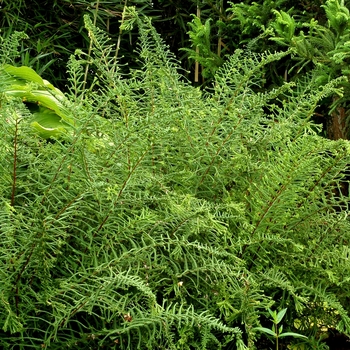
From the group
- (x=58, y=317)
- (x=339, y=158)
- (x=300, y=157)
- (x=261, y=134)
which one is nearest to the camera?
(x=58, y=317)

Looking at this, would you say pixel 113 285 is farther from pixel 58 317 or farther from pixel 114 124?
pixel 114 124

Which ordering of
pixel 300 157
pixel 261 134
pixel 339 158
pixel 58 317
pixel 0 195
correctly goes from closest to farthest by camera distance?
1. pixel 58 317
2. pixel 0 195
3. pixel 300 157
4. pixel 339 158
5. pixel 261 134

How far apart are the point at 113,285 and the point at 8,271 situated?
0.21 metres

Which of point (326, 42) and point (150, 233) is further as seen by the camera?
point (326, 42)

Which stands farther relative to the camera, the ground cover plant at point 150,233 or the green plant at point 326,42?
the green plant at point 326,42

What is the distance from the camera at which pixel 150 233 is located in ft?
4.90

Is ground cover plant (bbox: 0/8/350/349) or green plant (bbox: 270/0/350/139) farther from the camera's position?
green plant (bbox: 270/0/350/139)

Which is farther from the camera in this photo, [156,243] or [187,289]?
[187,289]

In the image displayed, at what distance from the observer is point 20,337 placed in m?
1.35

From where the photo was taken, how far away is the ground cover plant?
135cm

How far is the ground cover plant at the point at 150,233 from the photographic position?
53.2 inches

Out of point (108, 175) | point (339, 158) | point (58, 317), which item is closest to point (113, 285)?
point (58, 317)

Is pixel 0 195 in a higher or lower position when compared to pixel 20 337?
higher

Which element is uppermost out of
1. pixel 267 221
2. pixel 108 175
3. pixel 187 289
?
pixel 108 175
